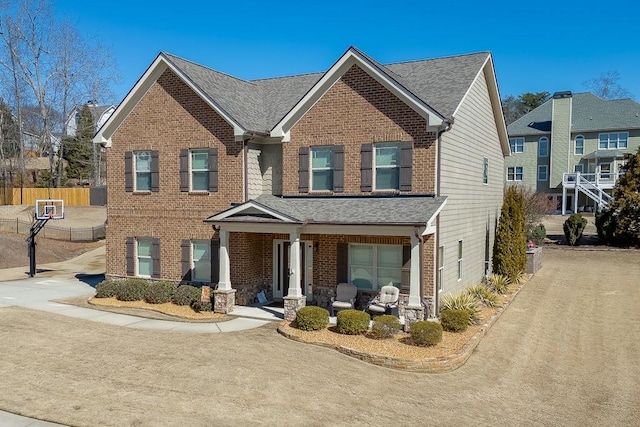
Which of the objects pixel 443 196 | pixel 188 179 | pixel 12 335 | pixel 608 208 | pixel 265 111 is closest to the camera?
pixel 12 335

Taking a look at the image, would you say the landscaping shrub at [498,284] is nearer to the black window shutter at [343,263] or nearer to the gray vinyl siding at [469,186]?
the gray vinyl siding at [469,186]

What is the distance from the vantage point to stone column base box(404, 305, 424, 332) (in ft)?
47.7

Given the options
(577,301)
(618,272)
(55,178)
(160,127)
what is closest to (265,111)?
(160,127)

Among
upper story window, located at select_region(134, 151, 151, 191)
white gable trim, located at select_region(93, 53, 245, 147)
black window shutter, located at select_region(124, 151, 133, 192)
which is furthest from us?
black window shutter, located at select_region(124, 151, 133, 192)

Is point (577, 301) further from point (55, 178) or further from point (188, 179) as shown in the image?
point (55, 178)

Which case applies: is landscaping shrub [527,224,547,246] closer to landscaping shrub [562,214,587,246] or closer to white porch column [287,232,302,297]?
landscaping shrub [562,214,587,246]

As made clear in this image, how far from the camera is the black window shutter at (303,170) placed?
58.6ft

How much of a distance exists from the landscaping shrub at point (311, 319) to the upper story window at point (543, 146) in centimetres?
4721

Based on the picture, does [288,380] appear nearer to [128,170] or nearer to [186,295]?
[186,295]

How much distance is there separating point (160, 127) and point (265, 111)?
13.8ft

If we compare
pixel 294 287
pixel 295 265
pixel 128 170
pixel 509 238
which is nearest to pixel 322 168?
pixel 295 265

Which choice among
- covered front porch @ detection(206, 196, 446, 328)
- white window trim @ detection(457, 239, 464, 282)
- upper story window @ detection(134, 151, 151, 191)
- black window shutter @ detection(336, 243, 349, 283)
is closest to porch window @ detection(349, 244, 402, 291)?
covered front porch @ detection(206, 196, 446, 328)

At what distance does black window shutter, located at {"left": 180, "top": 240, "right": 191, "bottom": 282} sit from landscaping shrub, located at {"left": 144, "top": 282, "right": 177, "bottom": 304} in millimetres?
800

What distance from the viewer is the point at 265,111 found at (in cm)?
2103
